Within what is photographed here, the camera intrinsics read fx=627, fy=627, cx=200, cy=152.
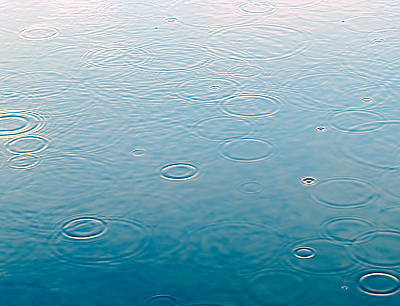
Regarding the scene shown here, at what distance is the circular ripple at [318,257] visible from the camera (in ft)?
5.59

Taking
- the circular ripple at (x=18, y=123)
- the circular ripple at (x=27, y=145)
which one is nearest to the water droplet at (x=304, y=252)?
the circular ripple at (x=27, y=145)

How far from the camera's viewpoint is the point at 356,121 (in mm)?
2330

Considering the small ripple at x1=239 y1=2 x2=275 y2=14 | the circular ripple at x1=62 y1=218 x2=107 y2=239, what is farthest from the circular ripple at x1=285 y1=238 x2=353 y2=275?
the small ripple at x1=239 y1=2 x2=275 y2=14

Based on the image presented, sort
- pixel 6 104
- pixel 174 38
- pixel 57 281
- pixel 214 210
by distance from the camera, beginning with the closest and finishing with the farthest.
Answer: pixel 57 281, pixel 214 210, pixel 6 104, pixel 174 38

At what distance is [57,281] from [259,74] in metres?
1.33

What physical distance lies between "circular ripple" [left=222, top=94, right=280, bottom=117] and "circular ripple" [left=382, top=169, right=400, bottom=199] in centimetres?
52

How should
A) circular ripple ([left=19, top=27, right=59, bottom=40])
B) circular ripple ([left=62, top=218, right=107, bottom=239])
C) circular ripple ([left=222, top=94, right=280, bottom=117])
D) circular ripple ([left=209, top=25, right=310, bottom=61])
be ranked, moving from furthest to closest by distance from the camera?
1. circular ripple ([left=19, top=27, right=59, bottom=40])
2. circular ripple ([left=209, top=25, right=310, bottom=61])
3. circular ripple ([left=222, top=94, right=280, bottom=117])
4. circular ripple ([left=62, top=218, right=107, bottom=239])

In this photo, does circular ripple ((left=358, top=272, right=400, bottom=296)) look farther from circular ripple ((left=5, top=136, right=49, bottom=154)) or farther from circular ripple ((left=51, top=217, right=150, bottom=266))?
circular ripple ((left=5, top=136, right=49, bottom=154))

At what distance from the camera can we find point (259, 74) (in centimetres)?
264

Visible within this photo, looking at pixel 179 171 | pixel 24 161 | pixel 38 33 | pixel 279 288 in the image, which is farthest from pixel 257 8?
pixel 279 288

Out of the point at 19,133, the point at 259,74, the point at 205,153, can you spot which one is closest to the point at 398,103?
the point at 259,74

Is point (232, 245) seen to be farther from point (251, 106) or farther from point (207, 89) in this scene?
point (207, 89)

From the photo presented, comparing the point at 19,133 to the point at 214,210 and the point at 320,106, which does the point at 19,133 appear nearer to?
the point at 214,210

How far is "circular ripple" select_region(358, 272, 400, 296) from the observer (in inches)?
64.1
